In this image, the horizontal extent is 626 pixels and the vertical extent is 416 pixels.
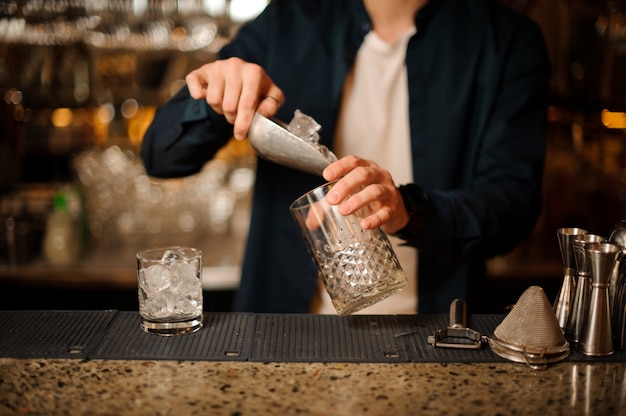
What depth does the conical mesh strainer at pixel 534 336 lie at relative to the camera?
1.18 m

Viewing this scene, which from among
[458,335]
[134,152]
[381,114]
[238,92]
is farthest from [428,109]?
[134,152]

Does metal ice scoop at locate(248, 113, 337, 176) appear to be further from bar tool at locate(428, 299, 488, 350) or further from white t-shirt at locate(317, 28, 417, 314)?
white t-shirt at locate(317, 28, 417, 314)

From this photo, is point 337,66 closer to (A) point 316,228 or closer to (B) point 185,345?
(A) point 316,228

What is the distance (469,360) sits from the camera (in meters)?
1.20

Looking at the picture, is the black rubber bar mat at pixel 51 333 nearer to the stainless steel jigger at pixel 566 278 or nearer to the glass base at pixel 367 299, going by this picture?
the glass base at pixel 367 299

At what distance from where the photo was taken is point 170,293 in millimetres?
1277

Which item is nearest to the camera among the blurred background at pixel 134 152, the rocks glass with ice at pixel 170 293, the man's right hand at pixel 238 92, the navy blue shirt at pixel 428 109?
the rocks glass with ice at pixel 170 293

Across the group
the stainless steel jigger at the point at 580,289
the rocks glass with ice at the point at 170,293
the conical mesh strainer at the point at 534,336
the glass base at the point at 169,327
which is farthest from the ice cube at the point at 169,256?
the stainless steel jigger at the point at 580,289

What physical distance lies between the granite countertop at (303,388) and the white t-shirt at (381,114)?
74cm

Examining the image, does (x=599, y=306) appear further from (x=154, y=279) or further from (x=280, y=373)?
(x=154, y=279)

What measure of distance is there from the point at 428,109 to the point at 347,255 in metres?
0.78

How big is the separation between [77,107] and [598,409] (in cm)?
322

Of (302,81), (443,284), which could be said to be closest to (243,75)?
(302,81)

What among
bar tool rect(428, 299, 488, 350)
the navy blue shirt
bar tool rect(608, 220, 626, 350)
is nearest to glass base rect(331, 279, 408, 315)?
bar tool rect(428, 299, 488, 350)
